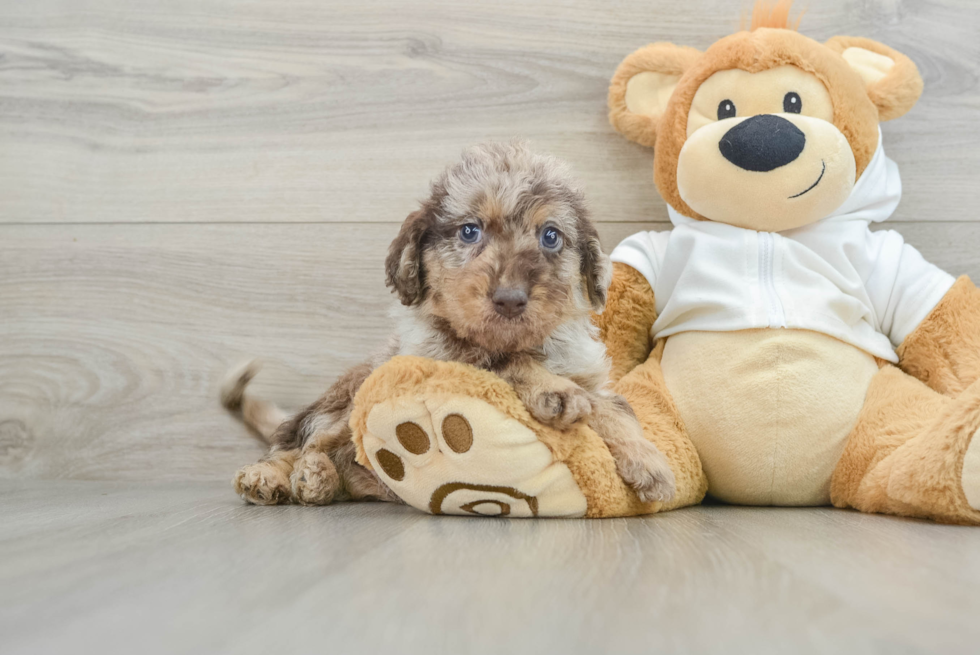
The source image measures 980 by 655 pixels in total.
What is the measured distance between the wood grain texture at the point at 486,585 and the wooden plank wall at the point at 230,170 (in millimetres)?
796

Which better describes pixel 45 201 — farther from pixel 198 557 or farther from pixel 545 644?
pixel 545 644

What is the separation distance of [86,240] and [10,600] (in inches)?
62.3

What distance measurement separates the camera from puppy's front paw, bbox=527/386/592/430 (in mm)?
1229

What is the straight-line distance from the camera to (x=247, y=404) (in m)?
1.91

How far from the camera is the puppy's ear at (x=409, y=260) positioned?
136 centimetres

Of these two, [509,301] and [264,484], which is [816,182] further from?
[264,484]

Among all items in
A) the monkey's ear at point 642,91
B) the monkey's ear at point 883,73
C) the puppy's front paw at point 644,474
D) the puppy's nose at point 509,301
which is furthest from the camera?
the monkey's ear at point 642,91

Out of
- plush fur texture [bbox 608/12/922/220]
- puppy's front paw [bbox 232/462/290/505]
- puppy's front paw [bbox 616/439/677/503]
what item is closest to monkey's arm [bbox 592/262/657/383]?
plush fur texture [bbox 608/12/922/220]

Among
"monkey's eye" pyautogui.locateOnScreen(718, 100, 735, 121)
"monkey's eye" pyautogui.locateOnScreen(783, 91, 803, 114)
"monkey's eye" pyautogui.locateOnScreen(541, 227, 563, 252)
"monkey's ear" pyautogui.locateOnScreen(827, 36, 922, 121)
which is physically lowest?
"monkey's eye" pyautogui.locateOnScreen(541, 227, 563, 252)

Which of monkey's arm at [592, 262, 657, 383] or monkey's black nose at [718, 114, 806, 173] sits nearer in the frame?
monkey's black nose at [718, 114, 806, 173]

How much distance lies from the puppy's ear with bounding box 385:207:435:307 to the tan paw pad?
0.83 feet

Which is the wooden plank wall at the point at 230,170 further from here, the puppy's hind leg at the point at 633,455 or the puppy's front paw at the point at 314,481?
the puppy's hind leg at the point at 633,455

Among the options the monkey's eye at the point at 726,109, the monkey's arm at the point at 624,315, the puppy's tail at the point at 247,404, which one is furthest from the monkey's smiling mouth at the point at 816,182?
the puppy's tail at the point at 247,404

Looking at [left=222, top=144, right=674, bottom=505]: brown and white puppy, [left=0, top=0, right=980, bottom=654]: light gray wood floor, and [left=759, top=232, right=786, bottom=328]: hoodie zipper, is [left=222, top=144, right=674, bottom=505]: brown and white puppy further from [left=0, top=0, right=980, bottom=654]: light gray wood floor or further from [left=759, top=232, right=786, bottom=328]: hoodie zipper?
[left=0, top=0, right=980, bottom=654]: light gray wood floor
